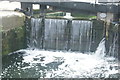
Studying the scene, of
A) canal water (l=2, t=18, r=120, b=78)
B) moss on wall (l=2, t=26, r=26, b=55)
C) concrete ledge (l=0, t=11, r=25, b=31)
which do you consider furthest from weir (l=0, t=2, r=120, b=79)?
concrete ledge (l=0, t=11, r=25, b=31)

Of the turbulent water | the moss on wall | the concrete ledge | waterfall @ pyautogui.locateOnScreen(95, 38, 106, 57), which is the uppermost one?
the concrete ledge

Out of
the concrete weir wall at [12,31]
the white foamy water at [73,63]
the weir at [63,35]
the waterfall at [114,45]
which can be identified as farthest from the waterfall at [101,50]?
the concrete weir wall at [12,31]

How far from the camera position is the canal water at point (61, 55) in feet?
44.2

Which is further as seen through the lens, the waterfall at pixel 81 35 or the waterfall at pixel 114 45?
the waterfall at pixel 81 35

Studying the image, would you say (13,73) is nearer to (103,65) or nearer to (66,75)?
(66,75)

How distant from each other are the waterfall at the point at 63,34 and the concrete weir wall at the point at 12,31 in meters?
0.90

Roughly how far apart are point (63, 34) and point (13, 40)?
3595 millimetres

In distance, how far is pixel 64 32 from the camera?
1791cm

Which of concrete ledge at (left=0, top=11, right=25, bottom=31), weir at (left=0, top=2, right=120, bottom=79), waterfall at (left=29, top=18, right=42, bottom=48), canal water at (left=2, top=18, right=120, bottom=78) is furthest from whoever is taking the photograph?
waterfall at (left=29, top=18, right=42, bottom=48)

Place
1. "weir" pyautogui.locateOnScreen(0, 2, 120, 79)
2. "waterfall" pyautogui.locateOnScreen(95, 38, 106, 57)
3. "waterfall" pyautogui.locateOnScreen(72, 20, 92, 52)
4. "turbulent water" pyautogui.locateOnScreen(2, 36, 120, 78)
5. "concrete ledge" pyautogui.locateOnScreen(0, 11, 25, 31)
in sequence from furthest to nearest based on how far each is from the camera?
"waterfall" pyautogui.locateOnScreen(72, 20, 92, 52), "waterfall" pyautogui.locateOnScreen(95, 38, 106, 57), "concrete ledge" pyautogui.locateOnScreen(0, 11, 25, 31), "weir" pyautogui.locateOnScreen(0, 2, 120, 79), "turbulent water" pyautogui.locateOnScreen(2, 36, 120, 78)

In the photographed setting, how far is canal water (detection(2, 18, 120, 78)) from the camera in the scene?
530 inches

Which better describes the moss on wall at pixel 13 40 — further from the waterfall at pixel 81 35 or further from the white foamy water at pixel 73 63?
the waterfall at pixel 81 35

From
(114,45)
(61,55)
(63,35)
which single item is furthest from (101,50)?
(63,35)

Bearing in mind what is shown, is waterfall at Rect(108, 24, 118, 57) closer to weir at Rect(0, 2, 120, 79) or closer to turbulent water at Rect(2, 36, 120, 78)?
weir at Rect(0, 2, 120, 79)
